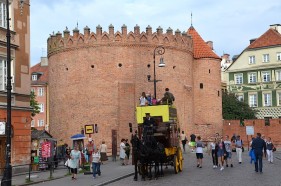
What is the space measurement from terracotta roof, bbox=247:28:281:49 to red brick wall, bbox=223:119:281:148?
55.2 feet

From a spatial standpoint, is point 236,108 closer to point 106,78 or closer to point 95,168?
point 106,78

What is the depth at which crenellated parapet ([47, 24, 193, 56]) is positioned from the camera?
46219mm

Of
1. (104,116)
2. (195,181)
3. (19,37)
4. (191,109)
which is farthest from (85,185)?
(191,109)

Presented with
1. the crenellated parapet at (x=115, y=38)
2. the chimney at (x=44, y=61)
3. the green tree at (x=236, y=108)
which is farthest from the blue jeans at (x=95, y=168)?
the chimney at (x=44, y=61)

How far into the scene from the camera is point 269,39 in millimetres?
70750

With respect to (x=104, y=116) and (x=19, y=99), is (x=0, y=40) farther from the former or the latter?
(x=104, y=116)

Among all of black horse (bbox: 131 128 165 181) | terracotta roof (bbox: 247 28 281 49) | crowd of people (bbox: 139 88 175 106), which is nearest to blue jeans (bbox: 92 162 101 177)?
black horse (bbox: 131 128 165 181)

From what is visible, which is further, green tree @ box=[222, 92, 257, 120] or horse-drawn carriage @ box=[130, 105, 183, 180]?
green tree @ box=[222, 92, 257, 120]

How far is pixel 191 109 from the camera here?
49656mm

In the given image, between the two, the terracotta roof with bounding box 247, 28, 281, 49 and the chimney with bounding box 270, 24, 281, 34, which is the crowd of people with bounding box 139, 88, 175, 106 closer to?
the terracotta roof with bounding box 247, 28, 281, 49

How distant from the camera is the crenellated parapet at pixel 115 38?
46219mm

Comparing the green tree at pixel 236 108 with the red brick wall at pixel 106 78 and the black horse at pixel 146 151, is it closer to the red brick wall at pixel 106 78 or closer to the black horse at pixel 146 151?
the red brick wall at pixel 106 78

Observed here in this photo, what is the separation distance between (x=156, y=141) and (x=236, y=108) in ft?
159

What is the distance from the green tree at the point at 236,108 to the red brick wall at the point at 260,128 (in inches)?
445
